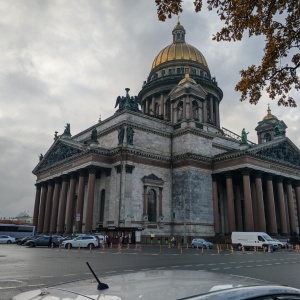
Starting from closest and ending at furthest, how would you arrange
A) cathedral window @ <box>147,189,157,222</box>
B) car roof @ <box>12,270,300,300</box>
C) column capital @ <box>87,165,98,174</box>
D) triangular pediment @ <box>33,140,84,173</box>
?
1. car roof @ <box>12,270,300,300</box>
2. column capital @ <box>87,165,98,174</box>
3. cathedral window @ <box>147,189,157,222</box>
4. triangular pediment @ <box>33,140,84,173</box>

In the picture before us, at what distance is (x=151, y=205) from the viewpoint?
4559 centimetres

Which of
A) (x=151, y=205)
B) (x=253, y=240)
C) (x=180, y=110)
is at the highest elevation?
(x=180, y=110)

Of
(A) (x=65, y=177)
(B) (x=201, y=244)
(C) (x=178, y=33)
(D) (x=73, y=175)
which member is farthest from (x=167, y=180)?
(C) (x=178, y=33)

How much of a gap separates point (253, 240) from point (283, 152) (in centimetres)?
2018

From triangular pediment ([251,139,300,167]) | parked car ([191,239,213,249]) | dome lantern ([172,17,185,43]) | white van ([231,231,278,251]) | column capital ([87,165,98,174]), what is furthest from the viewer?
dome lantern ([172,17,185,43])

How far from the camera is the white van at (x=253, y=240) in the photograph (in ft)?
119

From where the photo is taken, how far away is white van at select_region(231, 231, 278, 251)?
36125 mm

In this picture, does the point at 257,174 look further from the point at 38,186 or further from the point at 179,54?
the point at 38,186

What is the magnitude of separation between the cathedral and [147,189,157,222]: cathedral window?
14 cm

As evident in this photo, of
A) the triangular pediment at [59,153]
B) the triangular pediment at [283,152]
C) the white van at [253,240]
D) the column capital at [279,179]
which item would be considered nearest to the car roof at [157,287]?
the white van at [253,240]

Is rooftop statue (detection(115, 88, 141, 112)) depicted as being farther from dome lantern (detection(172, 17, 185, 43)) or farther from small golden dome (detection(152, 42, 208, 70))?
dome lantern (detection(172, 17, 185, 43))

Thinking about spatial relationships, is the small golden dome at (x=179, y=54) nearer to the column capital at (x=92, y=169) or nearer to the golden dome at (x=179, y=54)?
the golden dome at (x=179, y=54)

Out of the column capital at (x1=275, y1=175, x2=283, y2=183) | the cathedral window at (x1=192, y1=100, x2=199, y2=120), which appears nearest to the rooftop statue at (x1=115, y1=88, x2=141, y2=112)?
the cathedral window at (x1=192, y1=100, x2=199, y2=120)

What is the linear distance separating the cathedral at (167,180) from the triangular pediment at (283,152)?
0.53ft
